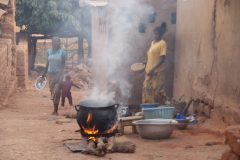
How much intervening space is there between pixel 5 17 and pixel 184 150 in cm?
933

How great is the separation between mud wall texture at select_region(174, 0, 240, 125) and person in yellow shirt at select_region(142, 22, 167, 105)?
0.64m

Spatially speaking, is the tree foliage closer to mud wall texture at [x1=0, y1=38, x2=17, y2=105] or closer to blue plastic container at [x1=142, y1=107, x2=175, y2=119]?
mud wall texture at [x1=0, y1=38, x2=17, y2=105]

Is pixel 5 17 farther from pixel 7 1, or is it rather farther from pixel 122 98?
pixel 122 98

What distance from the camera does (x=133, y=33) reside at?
358 inches

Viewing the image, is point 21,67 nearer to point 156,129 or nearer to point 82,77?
point 82,77

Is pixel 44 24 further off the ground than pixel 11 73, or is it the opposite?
pixel 44 24

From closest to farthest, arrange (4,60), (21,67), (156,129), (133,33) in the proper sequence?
(156,129), (133,33), (4,60), (21,67)

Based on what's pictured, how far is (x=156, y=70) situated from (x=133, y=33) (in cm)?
165

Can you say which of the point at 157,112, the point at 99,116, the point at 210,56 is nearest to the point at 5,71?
the point at 157,112

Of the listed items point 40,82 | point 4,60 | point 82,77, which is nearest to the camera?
point 40,82

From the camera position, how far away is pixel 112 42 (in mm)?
9039

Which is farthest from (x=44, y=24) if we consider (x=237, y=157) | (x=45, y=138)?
(x=237, y=157)

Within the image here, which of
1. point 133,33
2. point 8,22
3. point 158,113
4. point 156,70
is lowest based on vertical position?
point 158,113

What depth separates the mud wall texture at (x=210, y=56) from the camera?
5.75 meters
